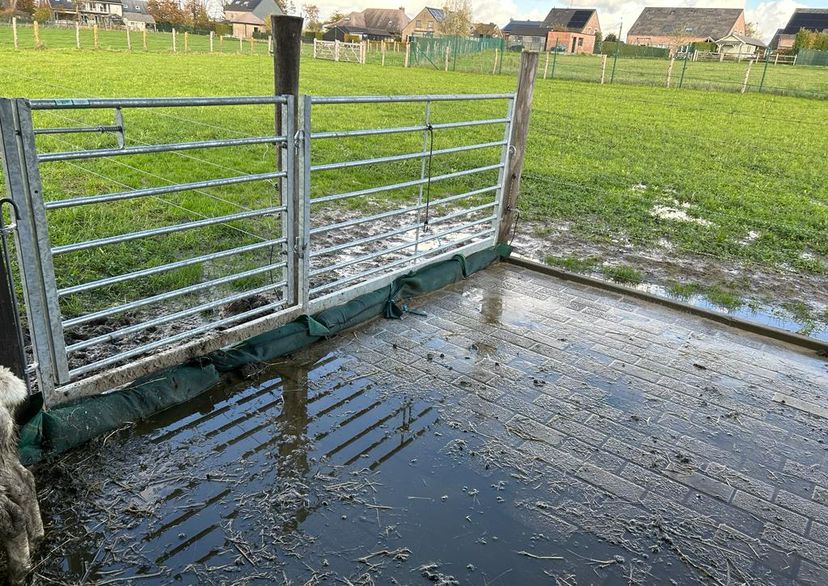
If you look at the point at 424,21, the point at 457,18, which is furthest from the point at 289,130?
the point at 424,21

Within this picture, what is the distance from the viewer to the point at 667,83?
26.9 metres

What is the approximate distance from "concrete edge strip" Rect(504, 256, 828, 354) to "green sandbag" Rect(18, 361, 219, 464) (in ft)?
11.5

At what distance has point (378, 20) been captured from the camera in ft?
297

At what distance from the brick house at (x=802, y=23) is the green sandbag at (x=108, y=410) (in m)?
92.5

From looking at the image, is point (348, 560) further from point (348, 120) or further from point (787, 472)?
point (348, 120)

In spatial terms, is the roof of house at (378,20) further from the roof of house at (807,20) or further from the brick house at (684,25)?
the roof of house at (807,20)

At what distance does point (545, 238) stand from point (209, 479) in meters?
5.12

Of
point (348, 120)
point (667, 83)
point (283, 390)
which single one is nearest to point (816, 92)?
point (667, 83)

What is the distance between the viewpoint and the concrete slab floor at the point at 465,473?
106 inches

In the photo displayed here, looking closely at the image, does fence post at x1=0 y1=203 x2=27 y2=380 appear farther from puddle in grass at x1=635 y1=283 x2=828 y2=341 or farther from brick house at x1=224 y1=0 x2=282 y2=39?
brick house at x1=224 y1=0 x2=282 y2=39

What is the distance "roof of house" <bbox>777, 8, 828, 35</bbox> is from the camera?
79.4 meters

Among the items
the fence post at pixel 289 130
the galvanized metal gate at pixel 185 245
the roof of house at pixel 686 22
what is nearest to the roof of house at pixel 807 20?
the roof of house at pixel 686 22

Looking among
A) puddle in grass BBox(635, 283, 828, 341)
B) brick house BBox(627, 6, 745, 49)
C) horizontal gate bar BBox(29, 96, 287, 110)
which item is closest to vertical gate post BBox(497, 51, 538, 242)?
puddle in grass BBox(635, 283, 828, 341)

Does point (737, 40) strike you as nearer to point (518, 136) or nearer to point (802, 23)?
point (802, 23)
